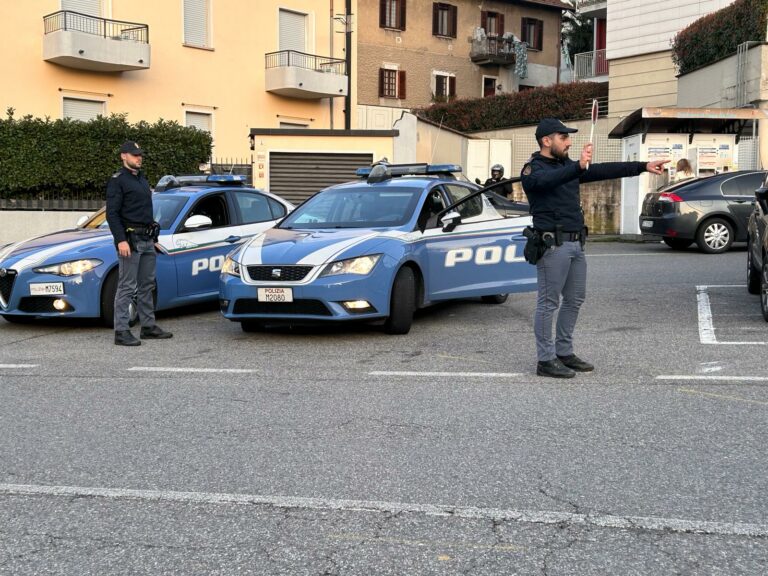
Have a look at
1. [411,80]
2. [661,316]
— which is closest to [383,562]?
[661,316]

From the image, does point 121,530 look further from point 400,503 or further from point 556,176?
point 556,176

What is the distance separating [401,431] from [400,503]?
4.49ft

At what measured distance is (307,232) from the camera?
33.5 ft

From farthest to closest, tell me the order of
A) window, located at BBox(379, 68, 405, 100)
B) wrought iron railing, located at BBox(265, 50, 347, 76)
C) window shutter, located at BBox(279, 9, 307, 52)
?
window, located at BBox(379, 68, 405, 100), window shutter, located at BBox(279, 9, 307, 52), wrought iron railing, located at BBox(265, 50, 347, 76)

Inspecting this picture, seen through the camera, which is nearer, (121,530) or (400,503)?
(121,530)

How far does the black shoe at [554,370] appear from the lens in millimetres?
7438

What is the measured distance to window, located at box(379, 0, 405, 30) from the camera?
4678 centimetres

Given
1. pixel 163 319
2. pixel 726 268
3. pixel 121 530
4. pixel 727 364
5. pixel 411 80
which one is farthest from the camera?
pixel 411 80

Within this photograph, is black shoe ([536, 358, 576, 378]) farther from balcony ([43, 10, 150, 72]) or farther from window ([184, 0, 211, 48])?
window ([184, 0, 211, 48])

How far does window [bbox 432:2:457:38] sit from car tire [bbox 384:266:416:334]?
40.9m

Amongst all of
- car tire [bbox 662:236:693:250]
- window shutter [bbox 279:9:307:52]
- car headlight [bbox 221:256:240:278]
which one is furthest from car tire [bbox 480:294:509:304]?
window shutter [bbox 279:9:307:52]

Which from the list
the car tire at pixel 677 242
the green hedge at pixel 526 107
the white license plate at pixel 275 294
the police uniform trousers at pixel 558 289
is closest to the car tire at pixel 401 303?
the white license plate at pixel 275 294

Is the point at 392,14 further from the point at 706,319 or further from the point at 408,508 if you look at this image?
the point at 408,508

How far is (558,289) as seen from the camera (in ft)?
24.4
